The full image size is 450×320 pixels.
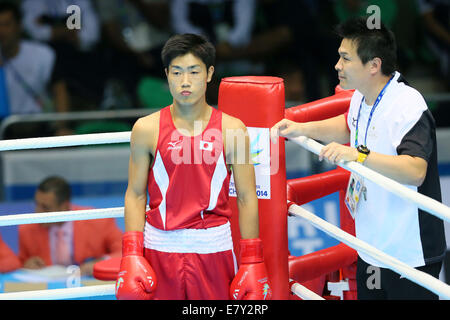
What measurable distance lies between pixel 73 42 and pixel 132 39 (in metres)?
0.50

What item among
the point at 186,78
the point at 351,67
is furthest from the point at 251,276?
the point at 351,67

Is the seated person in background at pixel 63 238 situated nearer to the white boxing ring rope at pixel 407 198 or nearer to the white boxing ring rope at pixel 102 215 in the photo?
the white boxing ring rope at pixel 102 215

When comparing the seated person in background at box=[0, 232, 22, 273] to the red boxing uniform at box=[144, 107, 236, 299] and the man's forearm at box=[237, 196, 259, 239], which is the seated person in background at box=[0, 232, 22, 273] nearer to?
the red boxing uniform at box=[144, 107, 236, 299]

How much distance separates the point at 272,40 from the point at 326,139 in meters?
3.45

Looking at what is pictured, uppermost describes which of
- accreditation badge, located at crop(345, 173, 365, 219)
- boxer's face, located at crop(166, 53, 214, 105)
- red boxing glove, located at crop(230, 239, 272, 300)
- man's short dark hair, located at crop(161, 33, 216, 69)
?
man's short dark hair, located at crop(161, 33, 216, 69)

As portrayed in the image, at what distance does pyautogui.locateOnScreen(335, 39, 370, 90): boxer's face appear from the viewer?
2.42 meters

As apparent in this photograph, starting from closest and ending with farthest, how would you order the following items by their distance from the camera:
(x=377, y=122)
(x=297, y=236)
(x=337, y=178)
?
1. (x=377, y=122)
2. (x=337, y=178)
3. (x=297, y=236)

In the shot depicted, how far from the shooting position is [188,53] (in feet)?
7.40

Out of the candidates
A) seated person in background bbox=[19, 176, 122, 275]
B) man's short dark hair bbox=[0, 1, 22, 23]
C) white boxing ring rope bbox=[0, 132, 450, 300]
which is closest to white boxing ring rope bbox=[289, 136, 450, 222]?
white boxing ring rope bbox=[0, 132, 450, 300]

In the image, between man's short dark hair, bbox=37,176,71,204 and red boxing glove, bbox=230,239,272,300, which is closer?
red boxing glove, bbox=230,239,272,300

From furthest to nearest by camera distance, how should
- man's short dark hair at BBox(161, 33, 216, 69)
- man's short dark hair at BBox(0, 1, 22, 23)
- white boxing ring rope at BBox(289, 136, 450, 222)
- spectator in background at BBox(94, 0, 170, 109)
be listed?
spectator in background at BBox(94, 0, 170, 109), man's short dark hair at BBox(0, 1, 22, 23), man's short dark hair at BBox(161, 33, 216, 69), white boxing ring rope at BBox(289, 136, 450, 222)

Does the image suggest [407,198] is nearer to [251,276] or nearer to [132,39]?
[251,276]

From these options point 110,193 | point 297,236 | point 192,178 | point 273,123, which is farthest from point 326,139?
point 110,193
